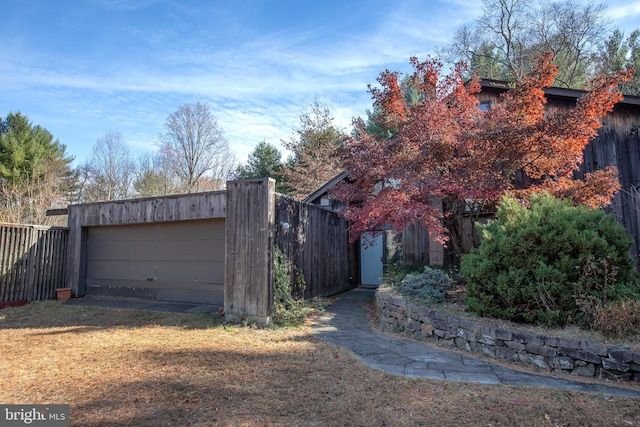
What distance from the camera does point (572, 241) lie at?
170 inches

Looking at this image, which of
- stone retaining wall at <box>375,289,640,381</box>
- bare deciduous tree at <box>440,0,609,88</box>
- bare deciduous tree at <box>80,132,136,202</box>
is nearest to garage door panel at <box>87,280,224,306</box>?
stone retaining wall at <box>375,289,640,381</box>

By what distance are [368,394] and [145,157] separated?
21.9m

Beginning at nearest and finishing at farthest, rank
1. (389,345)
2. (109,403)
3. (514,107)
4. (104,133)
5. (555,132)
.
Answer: (109,403) < (389,345) < (555,132) < (514,107) < (104,133)

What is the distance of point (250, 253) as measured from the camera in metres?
5.93

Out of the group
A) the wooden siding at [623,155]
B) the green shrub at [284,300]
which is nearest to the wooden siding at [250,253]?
the green shrub at [284,300]

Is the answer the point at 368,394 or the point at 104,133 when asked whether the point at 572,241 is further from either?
the point at 104,133

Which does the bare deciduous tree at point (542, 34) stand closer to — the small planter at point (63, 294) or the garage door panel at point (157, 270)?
the garage door panel at point (157, 270)

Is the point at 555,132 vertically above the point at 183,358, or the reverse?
the point at 555,132

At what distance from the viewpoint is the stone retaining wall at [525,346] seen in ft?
11.1

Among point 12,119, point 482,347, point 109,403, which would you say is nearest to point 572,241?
point 482,347

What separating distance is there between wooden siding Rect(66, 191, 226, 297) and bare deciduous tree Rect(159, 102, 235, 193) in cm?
1208

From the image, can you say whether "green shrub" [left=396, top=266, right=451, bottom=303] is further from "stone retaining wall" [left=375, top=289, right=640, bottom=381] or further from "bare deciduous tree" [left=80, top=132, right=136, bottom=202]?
"bare deciduous tree" [left=80, top=132, right=136, bottom=202]

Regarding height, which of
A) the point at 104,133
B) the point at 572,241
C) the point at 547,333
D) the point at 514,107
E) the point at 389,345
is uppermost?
the point at 104,133

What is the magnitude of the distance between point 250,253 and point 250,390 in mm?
2998
